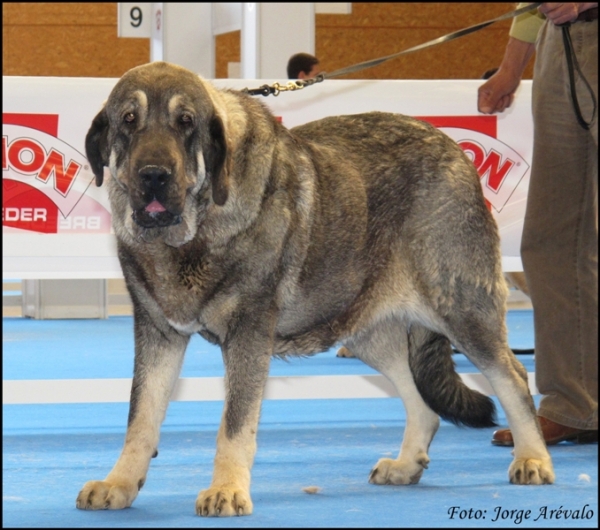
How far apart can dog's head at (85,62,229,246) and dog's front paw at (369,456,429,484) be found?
1016mm

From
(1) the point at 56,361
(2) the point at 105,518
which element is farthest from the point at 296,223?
(1) the point at 56,361

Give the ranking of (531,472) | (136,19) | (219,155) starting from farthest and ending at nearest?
1. (136,19)
2. (531,472)
3. (219,155)

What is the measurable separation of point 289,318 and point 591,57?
1.54 m

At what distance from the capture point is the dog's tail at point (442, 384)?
3297mm

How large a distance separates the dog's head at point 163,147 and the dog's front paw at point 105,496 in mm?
687

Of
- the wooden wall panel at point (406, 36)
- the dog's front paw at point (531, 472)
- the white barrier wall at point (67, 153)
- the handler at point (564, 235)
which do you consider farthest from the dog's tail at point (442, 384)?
the wooden wall panel at point (406, 36)

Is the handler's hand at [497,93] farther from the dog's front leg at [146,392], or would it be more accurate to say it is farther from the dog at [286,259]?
the dog's front leg at [146,392]

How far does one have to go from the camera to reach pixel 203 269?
2.70m

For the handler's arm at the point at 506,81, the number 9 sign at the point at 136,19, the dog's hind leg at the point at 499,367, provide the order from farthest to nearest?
the number 9 sign at the point at 136,19 → the handler's arm at the point at 506,81 → the dog's hind leg at the point at 499,367

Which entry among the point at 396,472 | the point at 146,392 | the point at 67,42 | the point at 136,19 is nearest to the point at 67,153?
the point at 146,392

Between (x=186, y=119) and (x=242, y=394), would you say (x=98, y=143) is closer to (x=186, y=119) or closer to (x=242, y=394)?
(x=186, y=119)

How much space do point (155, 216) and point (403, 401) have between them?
1.24 meters

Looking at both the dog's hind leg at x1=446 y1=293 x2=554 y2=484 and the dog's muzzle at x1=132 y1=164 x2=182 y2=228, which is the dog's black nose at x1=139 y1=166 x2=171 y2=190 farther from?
the dog's hind leg at x1=446 y1=293 x2=554 y2=484

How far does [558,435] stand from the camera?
12.3 feet
